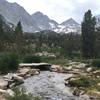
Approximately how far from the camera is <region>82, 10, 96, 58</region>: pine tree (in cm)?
10300

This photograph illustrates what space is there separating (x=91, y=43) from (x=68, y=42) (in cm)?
2725

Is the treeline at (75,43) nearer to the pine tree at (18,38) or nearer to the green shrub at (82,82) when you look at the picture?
the pine tree at (18,38)

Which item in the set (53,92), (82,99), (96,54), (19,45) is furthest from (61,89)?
(19,45)

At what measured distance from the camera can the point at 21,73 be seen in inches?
2286

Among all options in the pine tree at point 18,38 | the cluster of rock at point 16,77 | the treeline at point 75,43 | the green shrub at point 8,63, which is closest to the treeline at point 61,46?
the treeline at point 75,43

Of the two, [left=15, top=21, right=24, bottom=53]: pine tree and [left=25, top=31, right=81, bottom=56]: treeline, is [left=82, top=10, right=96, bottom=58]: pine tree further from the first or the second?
[left=15, top=21, right=24, bottom=53]: pine tree

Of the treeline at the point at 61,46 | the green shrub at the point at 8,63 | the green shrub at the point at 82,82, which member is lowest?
the green shrub at the point at 82,82

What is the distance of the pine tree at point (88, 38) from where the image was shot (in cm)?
10300

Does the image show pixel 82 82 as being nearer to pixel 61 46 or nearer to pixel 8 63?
pixel 8 63

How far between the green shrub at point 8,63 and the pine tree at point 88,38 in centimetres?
4300

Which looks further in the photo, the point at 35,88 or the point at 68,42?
the point at 68,42

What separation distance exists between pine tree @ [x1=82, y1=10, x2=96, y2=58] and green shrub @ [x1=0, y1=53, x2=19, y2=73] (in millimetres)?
42999

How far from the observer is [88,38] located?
104 m

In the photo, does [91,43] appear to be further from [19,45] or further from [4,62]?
[4,62]
